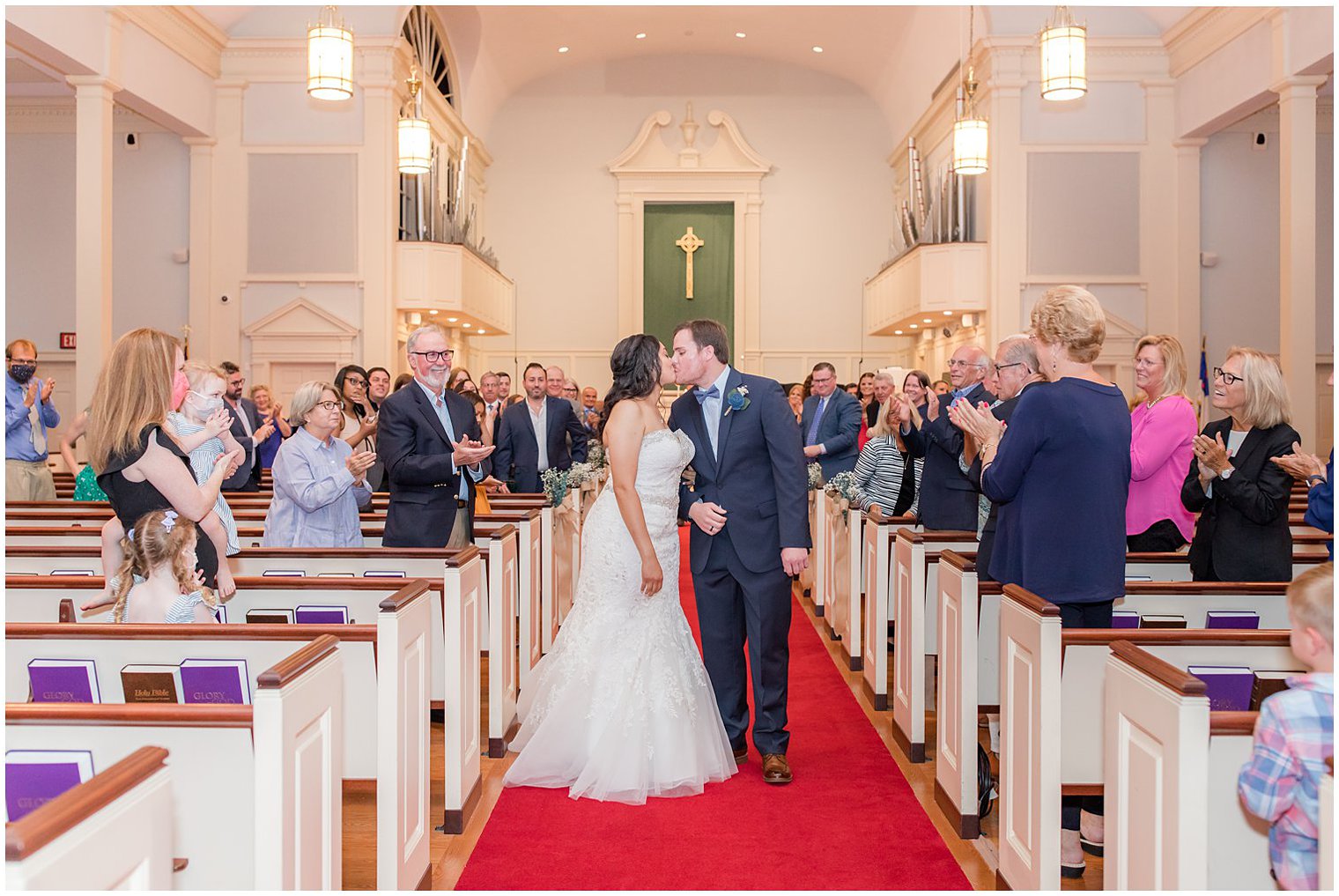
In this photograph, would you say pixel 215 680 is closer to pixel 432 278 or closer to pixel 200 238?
pixel 432 278

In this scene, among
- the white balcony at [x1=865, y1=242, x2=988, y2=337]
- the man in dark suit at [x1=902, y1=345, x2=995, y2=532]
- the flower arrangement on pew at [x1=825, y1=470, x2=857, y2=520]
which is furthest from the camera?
the white balcony at [x1=865, y1=242, x2=988, y2=337]

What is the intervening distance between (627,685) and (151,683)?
1663 mm

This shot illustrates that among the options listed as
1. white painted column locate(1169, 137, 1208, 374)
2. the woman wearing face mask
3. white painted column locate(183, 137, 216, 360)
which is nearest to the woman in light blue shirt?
Answer: the woman wearing face mask

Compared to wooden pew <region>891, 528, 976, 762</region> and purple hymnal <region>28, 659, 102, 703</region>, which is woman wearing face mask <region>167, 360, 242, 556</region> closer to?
purple hymnal <region>28, 659, 102, 703</region>

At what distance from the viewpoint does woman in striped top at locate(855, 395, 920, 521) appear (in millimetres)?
6961

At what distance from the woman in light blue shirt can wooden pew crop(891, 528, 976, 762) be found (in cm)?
227

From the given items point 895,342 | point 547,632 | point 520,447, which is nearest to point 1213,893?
point 547,632

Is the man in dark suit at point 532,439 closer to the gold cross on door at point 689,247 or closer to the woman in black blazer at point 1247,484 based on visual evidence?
the woman in black blazer at point 1247,484

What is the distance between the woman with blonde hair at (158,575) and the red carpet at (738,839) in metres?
1.17

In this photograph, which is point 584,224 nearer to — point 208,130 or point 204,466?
point 208,130

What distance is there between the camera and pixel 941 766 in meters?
4.20

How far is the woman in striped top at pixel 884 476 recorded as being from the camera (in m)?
6.96

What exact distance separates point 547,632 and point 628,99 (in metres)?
15.3

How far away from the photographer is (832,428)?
841 cm
